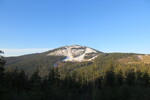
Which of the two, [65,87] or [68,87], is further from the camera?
[68,87]

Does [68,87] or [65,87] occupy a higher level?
[65,87]

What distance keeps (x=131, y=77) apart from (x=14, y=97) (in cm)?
4171

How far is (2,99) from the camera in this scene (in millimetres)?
18312

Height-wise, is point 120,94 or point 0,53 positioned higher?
point 0,53

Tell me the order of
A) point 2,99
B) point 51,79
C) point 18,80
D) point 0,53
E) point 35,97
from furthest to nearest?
1. point 51,79
2. point 18,80
3. point 35,97
4. point 0,53
5. point 2,99

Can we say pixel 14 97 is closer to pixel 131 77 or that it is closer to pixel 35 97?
pixel 35 97

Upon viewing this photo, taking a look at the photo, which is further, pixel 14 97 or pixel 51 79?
pixel 51 79

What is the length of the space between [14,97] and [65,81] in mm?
33882

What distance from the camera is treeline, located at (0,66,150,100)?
24.8 meters

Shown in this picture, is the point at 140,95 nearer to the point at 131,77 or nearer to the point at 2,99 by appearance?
the point at 2,99

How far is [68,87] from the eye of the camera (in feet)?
171

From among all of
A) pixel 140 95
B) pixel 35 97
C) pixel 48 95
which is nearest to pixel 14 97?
pixel 35 97

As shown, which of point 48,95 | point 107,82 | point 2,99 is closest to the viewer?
point 2,99

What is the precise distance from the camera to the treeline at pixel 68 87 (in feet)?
81.3
